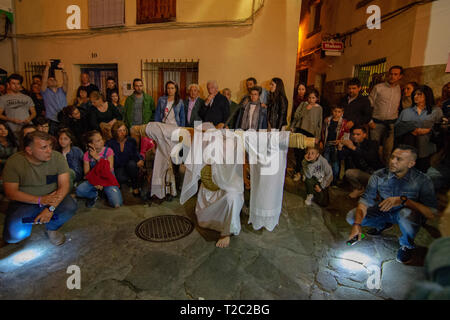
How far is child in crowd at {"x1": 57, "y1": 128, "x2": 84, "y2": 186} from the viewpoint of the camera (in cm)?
429

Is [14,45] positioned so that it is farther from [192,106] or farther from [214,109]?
[214,109]

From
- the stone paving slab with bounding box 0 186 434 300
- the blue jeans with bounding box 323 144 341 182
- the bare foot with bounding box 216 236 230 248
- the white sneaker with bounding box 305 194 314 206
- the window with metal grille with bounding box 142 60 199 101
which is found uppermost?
the window with metal grille with bounding box 142 60 199 101

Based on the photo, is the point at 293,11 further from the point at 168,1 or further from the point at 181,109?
the point at 181,109

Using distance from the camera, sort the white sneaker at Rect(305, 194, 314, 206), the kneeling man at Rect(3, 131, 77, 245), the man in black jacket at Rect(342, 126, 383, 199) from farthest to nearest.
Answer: the man in black jacket at Rect(342, 126, 383, 199) < the white sneaker at Rect(305, 194, 314, 206) < the kneeling man at Rect(3, 131, 77, 245)

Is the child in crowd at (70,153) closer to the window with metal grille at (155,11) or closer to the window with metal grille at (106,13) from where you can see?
the window with metal grille at (155,11)

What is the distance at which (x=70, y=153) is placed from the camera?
14.3ft

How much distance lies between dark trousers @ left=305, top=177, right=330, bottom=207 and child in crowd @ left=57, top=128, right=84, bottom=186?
3839 mm

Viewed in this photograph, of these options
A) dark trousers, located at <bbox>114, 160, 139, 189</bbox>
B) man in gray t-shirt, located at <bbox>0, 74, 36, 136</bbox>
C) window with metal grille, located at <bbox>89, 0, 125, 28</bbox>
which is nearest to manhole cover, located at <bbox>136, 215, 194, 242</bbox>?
dark trousers, located at <bbox>114, 160, 139, 189</bbox>

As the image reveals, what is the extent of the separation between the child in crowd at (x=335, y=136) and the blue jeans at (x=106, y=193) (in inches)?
154

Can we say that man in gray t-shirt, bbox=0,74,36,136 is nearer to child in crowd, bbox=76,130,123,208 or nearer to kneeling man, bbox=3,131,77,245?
child in crowd, bbox=76,130,123,208

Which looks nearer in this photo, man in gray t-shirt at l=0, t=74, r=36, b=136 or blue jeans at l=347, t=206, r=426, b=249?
blue jeans at l=347, t=206, r=426, b=249

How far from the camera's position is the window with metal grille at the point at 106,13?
7297 millimetres

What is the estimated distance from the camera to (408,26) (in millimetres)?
6066

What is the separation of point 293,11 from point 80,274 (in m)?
6.65
